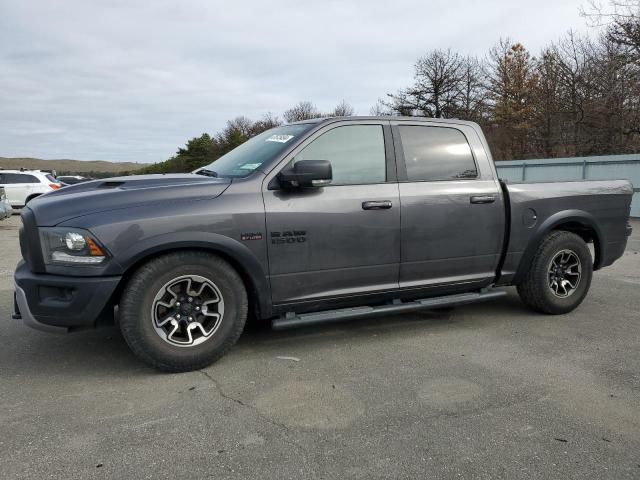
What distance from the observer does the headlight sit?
326 cm

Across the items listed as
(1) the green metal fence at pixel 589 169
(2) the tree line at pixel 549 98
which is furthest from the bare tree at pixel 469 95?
(1) the green metal fence at pixel 589 169

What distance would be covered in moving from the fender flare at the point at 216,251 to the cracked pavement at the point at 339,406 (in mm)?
544

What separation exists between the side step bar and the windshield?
45.9 inches

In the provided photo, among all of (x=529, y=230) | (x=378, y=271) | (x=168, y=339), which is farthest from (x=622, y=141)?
(x=168, y=339)

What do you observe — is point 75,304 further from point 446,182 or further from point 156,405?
point 446,182

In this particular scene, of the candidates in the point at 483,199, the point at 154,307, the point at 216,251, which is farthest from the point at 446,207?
the point at 154,307

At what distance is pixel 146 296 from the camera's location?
11.1ft

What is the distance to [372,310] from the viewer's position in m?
4.09

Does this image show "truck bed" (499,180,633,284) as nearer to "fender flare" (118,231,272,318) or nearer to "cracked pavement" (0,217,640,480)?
"cracked pavement" (0,217,640,480)

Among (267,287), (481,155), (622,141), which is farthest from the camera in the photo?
(622,141)

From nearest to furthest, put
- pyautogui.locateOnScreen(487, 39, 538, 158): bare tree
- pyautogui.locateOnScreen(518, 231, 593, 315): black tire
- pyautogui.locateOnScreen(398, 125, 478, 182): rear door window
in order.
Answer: pyautogui.locateOnScreen(398, 125, 478, 182): rear door window < pyautogui.locateOnScreen(518, 231, 593, 315): black tire < pyautogui.locateOnScreen(487, 39, 538, 158): bare tree

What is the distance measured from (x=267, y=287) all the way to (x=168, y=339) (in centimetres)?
78

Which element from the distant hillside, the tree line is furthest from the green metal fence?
the distant hillside

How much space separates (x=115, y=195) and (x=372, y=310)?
2.11 m
